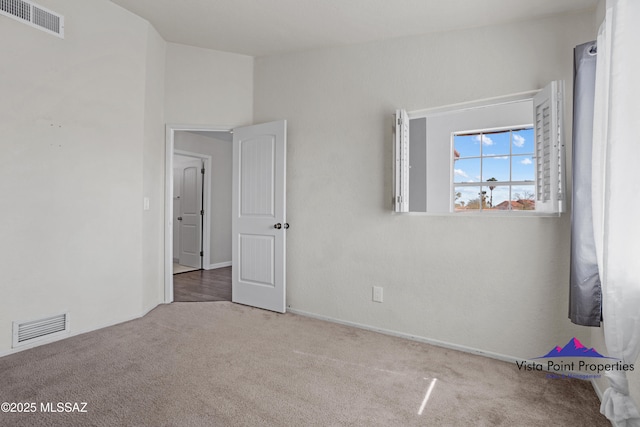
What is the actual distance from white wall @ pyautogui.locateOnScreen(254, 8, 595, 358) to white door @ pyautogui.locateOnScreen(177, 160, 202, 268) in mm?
2744

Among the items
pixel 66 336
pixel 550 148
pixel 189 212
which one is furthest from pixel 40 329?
pixel 550 148

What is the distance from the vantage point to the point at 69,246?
2.61 metres

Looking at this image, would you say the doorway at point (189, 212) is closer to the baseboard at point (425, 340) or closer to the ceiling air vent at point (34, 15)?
the ceiling air vent at point (34, 15)

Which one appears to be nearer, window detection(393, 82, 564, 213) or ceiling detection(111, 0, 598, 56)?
ceiling detection(111, 0, 598, 56)

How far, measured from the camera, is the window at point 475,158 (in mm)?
2457

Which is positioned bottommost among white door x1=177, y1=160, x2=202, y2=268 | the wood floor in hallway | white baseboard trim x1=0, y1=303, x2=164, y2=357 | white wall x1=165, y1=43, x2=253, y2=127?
the wood floor in hallway

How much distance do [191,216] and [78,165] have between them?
133 inches

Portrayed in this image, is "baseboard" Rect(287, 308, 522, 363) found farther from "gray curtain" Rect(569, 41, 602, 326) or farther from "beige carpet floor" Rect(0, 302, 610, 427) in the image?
"gray curtain" Rect(569, 41, 602, 326)

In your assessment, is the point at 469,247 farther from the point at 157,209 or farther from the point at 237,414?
the point at 157,209

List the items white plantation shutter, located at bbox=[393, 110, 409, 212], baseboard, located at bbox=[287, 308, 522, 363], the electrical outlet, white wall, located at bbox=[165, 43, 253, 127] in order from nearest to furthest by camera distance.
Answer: baseboard, located at bbox=[287, 308, 522, 363] → white plantation shutter, located at bbox=[393, 110, 409, 212] → the electrical outlet → white wall, located at bbox=[165, 43, 253, 127]

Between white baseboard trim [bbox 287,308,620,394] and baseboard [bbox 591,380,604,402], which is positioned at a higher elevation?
baseboard [bbox 591,380,604,402]

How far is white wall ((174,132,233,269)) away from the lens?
19.0 ft

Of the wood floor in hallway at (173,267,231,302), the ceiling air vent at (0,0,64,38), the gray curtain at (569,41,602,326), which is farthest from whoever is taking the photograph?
the wood floor in hallway at (173,267,231,302)

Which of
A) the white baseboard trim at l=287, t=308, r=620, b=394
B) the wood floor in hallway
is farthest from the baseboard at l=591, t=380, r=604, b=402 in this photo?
the wood floor in hallway
